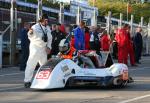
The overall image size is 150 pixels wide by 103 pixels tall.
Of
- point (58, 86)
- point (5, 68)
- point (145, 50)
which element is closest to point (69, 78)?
point (58, 86)

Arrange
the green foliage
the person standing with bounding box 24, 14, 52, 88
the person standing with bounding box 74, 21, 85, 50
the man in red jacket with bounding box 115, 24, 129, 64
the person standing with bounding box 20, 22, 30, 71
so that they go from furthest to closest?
1. the green foliage
2. the man in red jacket with bounding box 115, 24, 129, 64
3. the person standing with bounding box 20, 22, 30, 71
4. the person standing with bounding box 74, 21, 85, 50
5. the person standing with bounding box 24, 14, 52, 88

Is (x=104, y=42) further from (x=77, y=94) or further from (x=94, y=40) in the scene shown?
(x=77, y=94)

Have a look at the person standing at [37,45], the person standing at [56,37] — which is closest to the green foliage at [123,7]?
the person standing at [56,37]

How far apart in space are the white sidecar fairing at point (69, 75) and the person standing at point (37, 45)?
20.1 inches

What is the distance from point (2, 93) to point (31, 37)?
1.77 metres

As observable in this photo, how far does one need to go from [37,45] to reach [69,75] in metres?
1.18

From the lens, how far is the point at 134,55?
25266 millimetres

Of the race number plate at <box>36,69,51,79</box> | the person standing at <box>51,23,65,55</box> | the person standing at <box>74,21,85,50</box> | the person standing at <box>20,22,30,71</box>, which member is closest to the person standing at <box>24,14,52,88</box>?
the race number plate at <box>36,69,51,79</box>

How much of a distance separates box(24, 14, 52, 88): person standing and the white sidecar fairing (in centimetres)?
51

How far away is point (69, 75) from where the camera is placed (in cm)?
1362

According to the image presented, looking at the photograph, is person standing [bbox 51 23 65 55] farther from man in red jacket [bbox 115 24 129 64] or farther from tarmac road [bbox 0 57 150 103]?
tarmac road [bbox 0 57 150 103]

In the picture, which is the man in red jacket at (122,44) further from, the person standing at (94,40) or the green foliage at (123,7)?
the green foliage at (123,7)

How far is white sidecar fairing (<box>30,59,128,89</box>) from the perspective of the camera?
43.6 ft

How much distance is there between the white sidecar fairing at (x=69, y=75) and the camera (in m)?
13.3
